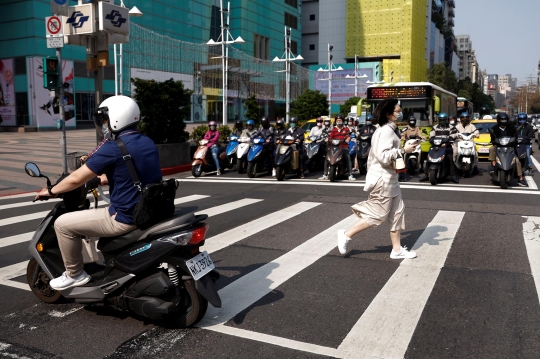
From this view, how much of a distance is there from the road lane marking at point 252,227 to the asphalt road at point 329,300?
47 mm

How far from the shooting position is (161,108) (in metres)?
16.5

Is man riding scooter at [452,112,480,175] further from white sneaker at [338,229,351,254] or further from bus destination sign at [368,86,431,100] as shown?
white sneaker at [338,229,351,254]

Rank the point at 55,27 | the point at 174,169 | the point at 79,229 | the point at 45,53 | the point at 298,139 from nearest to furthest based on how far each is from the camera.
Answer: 1. the point at 79,229
2. the point at 55,27
3. the point at 298,139
4. the point at 174,169
5. the point at 45,53

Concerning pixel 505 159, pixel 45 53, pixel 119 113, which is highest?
pixel 45 53

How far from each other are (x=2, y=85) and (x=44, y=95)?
388 cm

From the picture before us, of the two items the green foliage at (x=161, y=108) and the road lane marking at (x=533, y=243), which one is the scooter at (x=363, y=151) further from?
the road lane marking at (x=533, y=243)

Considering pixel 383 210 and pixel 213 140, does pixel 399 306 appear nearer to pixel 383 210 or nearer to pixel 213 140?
pixel 383 210

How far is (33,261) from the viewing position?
4898mm

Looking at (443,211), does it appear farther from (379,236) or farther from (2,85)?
(2,85)

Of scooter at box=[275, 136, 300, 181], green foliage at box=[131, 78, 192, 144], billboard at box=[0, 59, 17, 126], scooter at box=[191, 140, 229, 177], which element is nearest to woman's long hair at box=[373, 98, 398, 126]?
scooter at box=[275, 136, 300, 181]

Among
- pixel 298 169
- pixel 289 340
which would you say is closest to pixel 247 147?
pixel 298 169

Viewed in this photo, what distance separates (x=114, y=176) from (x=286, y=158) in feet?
33.4

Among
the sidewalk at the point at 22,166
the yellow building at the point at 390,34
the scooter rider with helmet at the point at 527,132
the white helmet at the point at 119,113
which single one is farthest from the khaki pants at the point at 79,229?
the yellow building at the point at 390,34

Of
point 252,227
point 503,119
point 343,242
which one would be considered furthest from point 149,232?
point 503,119
